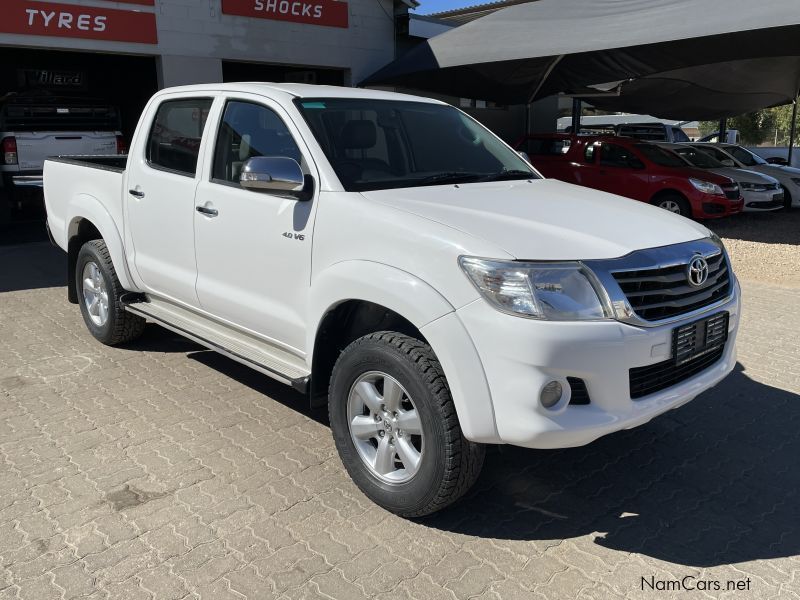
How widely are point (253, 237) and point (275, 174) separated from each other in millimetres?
492

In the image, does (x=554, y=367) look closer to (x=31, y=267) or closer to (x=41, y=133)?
(x=31, y=267)

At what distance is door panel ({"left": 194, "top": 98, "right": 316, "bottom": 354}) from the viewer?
353 centimetres

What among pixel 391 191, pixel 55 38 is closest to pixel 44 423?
pixel 391 191

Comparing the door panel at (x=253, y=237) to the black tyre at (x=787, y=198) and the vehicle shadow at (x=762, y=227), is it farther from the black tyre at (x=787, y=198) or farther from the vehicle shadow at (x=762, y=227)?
the black tyre at (x=787, y=198)

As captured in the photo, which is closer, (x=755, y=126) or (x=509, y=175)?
(x=509, y=175)

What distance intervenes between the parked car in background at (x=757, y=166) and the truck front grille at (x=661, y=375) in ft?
43.7

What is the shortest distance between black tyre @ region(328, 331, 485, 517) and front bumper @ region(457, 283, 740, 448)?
262mm

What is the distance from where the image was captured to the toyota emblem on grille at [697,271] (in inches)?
122

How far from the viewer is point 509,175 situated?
4.13m

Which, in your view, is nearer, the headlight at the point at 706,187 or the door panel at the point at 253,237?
the door panel at the point at 253,237

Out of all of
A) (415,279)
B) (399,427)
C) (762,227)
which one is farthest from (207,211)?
(762,227)

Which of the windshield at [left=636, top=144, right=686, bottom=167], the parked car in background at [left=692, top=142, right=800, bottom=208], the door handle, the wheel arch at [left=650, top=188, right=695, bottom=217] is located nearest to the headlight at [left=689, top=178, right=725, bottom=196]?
the wheel arch at [left=650, top=188, right=695, bottom=217]

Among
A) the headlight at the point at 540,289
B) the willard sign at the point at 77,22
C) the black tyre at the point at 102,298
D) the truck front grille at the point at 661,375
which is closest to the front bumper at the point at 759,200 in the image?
the willard sign at the point at 77,22

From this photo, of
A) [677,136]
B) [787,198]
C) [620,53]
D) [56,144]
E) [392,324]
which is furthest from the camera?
[677,136]
